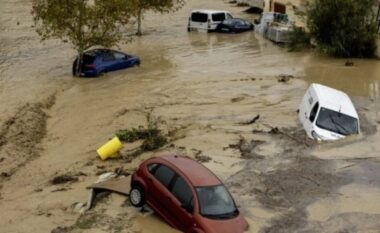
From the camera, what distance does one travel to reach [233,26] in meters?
42.3

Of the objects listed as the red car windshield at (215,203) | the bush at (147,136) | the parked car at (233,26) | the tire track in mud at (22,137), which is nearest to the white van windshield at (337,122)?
the bush at (147,136)

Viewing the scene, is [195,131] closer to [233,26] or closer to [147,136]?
[147,136]

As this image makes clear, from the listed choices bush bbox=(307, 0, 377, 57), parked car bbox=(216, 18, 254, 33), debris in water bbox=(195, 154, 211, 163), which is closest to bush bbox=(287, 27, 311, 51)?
bush bbox=(307, 0, 377, 57)

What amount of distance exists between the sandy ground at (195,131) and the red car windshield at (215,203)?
90cm

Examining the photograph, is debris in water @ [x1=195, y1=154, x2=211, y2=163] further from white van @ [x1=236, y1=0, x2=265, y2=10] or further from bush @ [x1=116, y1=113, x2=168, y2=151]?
white van @ [x1=236, y1=0, x2=265, y2=10]

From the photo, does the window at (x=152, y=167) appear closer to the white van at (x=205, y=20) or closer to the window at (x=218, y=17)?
the white van at (x=205, y=20)

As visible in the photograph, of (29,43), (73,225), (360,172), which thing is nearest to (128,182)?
(73,225)

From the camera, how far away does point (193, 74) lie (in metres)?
30.3

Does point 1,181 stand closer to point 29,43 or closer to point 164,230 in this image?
point 164,230

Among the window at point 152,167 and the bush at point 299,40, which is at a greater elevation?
the window at point 152,167

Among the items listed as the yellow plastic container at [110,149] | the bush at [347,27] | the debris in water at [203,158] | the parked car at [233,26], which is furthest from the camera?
the parked car at [233,26]

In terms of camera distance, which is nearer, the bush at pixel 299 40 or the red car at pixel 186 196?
the red car at pixel 186 196

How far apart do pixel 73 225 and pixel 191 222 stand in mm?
2851

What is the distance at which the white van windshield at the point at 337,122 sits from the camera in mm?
19531
